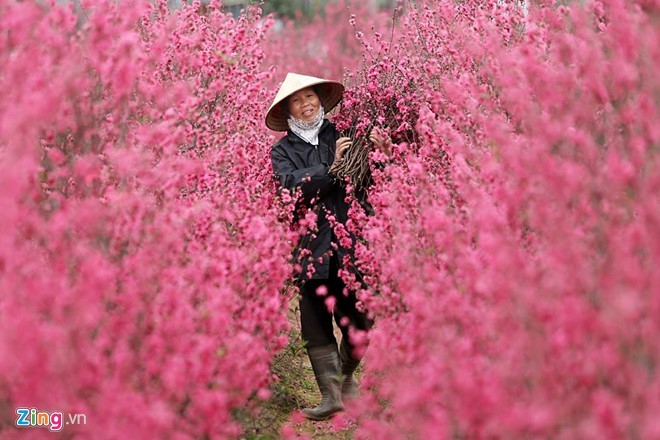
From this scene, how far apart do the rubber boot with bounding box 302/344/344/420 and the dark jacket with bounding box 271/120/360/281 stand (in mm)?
516

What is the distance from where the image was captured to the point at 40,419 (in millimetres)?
2479

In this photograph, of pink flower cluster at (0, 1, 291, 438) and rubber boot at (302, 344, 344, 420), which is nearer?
pink flower cluster at (0, 1, 291, 438)

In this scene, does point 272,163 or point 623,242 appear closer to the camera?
point 623,242

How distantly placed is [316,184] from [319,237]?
0.37 m

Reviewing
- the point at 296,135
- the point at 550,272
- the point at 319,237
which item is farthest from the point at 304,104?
the point at 550,272

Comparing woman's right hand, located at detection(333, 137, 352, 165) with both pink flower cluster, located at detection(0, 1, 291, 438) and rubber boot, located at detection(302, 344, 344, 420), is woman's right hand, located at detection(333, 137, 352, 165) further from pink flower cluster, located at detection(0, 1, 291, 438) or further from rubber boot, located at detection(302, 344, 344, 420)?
rubber boot, located at detection(302, 344, 344, 420)

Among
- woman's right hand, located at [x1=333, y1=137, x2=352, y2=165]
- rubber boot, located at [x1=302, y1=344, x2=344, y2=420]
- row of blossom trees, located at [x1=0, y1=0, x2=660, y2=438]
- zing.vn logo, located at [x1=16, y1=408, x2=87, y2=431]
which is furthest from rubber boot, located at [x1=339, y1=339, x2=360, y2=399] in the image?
zing.vn logo, located at [x1=16, y1=408, x2=87, y2=431]

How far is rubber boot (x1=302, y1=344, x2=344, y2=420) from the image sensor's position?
482 cm

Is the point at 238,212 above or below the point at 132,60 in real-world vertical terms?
below

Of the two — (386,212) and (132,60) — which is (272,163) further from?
(132,60)

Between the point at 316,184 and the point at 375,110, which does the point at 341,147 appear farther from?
the point at 375,110

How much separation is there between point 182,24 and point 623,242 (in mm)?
3904

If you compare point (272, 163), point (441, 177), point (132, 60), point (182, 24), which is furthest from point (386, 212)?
point (182, 24)

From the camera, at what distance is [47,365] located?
2178mm
